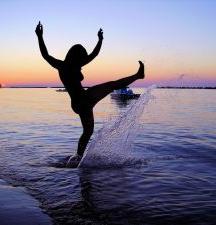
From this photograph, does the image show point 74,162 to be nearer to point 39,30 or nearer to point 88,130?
point 88,130

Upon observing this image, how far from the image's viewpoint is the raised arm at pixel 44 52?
23.4 feet

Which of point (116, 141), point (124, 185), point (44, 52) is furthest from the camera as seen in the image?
point (116, 141)

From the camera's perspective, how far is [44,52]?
725 cm

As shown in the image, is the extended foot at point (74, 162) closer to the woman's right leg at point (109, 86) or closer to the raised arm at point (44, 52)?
the woman's right leg at point (109, 86)

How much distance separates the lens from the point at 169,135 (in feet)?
51.2

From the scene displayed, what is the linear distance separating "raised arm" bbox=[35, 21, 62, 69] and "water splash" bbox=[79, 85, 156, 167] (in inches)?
95.5

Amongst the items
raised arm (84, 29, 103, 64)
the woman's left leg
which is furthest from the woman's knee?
raised arm (84, 29, 103, 64)

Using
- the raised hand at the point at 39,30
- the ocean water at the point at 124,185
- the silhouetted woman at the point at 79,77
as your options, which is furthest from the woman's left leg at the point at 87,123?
the raised hand at the point at 39,30

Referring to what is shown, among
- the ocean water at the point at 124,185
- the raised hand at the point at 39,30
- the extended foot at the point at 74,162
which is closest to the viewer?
the ocean water at the point at 124,185

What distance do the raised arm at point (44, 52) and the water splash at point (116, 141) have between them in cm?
243

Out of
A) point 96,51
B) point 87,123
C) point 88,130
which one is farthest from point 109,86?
point 88,130

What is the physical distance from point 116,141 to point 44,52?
361 cm

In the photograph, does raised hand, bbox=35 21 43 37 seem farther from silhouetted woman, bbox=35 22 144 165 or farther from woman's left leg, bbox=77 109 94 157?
woman's left leg, bbox=77 109 94 157

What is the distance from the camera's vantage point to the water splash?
8781mm
